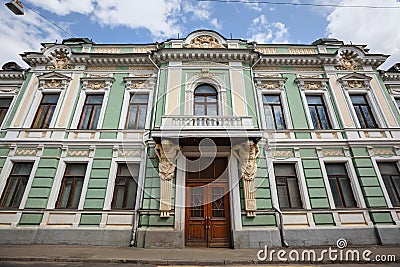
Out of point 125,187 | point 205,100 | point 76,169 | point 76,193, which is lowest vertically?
point 76,193

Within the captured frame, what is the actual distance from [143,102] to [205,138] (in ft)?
14.3

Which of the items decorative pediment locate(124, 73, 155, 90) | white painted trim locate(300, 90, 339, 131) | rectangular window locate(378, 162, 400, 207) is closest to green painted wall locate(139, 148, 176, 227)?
decorative pediment locate(124, 73, 155, 90)

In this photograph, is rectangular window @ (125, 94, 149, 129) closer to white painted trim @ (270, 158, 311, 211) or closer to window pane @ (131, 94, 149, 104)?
window pane @ (131, 94, 149, 104)

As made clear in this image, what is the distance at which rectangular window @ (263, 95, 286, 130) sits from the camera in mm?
10047

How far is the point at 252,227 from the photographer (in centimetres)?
775

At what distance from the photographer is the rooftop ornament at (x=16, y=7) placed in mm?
6652

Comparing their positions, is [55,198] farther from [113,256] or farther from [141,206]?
[113,256]

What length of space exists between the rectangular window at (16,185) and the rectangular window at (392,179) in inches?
598

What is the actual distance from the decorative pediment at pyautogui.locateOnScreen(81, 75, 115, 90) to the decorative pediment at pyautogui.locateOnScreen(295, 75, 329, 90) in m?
9.58

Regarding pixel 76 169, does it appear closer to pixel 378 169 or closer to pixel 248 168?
pixel 248 168

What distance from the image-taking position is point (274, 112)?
10.4 m

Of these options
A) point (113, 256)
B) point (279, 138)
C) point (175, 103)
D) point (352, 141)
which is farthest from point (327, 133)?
point (113, 256)

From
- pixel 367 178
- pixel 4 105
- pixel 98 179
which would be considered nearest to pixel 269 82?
pixel 367 178

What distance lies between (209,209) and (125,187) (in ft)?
11.9
